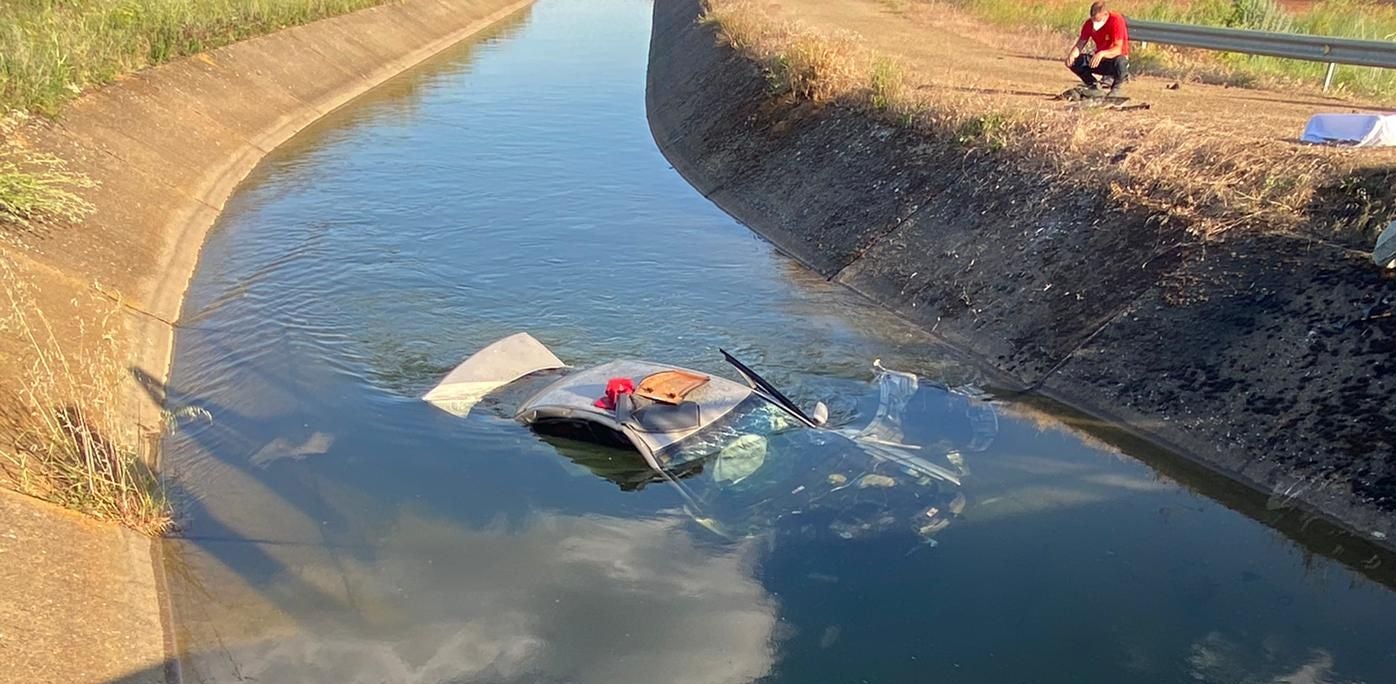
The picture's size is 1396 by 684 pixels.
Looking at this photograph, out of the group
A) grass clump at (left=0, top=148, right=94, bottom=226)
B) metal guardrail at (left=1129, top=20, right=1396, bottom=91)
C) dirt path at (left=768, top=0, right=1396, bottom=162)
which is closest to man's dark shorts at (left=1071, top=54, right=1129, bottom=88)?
dirt path at (left=768, top=0, right=1396, bottom=162)

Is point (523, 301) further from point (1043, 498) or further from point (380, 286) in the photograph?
point (1043, 498)

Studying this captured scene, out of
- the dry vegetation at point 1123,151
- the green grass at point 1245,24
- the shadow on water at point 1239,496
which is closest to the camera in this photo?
the shadow on water at point 1239,496

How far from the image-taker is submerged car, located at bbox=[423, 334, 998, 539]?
28.7 feet

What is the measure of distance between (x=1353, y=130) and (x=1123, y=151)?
8.09 feet

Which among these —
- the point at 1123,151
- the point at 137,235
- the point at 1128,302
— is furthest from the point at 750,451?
the point at 137,235

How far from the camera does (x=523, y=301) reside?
46.2 feet

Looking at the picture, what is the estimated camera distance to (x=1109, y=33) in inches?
594

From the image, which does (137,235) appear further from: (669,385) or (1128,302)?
(1128,302)

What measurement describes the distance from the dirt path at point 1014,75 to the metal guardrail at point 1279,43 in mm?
649

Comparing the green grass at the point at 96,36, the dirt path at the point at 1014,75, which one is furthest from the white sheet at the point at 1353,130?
the green grass at the point at 96,36

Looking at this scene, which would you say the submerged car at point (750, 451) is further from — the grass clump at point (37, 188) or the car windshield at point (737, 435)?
the grass clump at point (37, 188)

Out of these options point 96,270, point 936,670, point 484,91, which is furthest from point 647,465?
point 484,91

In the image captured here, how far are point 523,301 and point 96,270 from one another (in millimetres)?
5525

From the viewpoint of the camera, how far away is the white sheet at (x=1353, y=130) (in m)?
11.4
